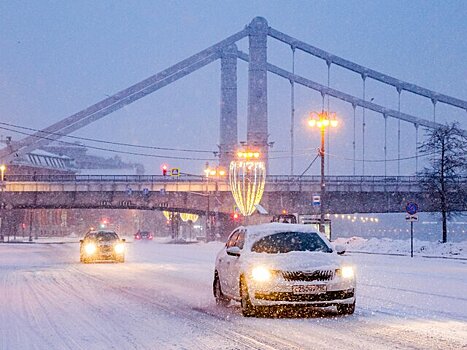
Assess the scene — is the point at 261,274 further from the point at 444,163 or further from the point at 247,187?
the point at 247,187

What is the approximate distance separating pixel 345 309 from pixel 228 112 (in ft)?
304

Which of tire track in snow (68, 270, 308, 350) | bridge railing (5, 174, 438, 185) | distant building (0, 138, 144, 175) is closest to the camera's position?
tire track in snow (68, 270, 308, 350)

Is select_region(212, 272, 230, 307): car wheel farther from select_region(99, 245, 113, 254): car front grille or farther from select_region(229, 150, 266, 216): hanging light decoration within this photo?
select_region(229, 150, 266, 216): hanging light decoration

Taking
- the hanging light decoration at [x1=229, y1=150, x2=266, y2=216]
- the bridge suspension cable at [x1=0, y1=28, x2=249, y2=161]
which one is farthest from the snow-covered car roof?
the bridge suspension cable at [x1=0, y1=28, x2=249, y2=161]

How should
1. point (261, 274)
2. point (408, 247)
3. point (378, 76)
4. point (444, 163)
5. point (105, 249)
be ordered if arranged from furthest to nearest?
point (378, 76)
point (444, 163)
point (408, 247)
point (105, 249)
point (261, 274)

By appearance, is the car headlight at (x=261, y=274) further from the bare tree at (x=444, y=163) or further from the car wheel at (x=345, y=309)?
the bare tree at (x=444, y=163)

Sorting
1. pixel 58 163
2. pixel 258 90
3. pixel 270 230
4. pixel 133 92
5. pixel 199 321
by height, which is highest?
pixel 133 92

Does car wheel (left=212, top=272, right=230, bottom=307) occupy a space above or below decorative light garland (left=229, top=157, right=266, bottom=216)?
below

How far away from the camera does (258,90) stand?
9438cm

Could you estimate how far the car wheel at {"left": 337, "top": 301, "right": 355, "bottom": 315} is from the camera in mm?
12805

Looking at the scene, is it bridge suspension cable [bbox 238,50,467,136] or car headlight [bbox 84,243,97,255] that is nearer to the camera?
car headlight [bbox 84,243,97,255]

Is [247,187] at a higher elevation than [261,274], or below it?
higher

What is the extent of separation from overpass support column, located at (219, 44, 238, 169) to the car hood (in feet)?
265

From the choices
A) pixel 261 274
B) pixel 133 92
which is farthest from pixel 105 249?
pixel 133 92
